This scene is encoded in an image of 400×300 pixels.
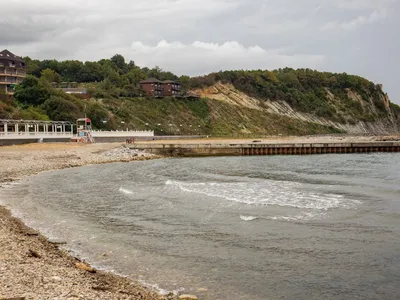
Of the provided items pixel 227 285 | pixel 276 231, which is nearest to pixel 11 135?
pixel 276 231

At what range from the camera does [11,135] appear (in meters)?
62.5

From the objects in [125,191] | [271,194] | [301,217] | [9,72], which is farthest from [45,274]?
[9,72]

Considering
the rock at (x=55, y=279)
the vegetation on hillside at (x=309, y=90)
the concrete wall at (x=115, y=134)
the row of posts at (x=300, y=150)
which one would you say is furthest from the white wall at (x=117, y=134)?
the vegetation on hillside at (x=309, y=90)

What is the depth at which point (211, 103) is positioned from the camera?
137 m

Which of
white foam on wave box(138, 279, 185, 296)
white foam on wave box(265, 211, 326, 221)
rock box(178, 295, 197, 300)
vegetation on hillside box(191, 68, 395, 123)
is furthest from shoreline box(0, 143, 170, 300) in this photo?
vegetation on hillside box(191, 68, 395, 123)

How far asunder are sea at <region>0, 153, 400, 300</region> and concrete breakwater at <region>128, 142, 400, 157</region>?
105 ft

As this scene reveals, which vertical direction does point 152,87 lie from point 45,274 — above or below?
above

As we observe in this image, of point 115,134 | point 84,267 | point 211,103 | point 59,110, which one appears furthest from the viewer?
point 211,103

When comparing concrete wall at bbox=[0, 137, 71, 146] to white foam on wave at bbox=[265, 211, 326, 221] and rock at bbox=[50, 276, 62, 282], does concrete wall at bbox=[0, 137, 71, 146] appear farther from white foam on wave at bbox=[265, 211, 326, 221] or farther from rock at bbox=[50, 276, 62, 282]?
rock at bbox=[50, 276, 62, 282]

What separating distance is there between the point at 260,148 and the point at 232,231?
54.5 meters

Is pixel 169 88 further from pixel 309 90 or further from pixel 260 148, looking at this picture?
pixel 309 90

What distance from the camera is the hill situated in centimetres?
9031

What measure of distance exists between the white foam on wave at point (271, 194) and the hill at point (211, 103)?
50.2 metres

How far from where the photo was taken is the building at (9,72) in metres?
98.9
